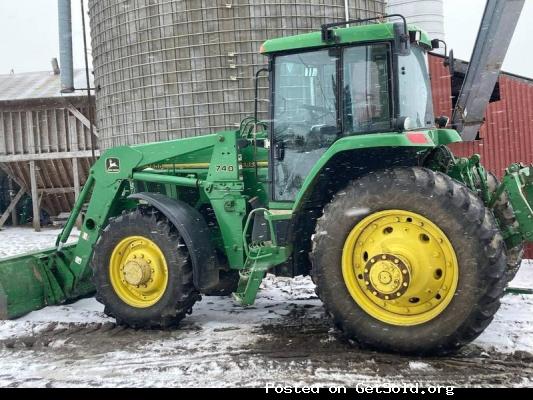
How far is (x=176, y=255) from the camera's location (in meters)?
4.68

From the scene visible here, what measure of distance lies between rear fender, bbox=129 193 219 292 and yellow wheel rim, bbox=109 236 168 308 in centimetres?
30

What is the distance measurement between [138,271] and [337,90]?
7.40 ft

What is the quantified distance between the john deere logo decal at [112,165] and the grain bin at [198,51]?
4.51 m

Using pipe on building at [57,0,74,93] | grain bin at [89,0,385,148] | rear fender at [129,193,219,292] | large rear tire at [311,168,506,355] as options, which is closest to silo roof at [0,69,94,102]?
pipe on building at [57,0,74,93]

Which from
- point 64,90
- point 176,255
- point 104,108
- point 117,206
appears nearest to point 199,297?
point 176,255

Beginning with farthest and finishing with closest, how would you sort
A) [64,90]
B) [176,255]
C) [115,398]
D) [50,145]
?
[50,145] < [64,90] < [176,255] < [115,398]

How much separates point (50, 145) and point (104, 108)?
3.78m

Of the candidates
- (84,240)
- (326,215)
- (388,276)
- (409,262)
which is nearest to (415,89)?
Result: (326,215)

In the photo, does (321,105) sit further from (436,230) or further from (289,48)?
(436,230)

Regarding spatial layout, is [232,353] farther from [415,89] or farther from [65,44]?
[65,44]

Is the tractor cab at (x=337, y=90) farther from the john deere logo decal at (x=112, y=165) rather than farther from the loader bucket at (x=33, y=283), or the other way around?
the loader bucket at (x=33, y=283)

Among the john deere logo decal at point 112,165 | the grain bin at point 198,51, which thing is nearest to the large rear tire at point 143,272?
the john deere logo decal at point 112,165

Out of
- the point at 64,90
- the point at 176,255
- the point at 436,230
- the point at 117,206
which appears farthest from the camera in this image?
the point at 64,90

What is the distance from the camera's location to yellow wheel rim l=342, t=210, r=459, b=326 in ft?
12.2
